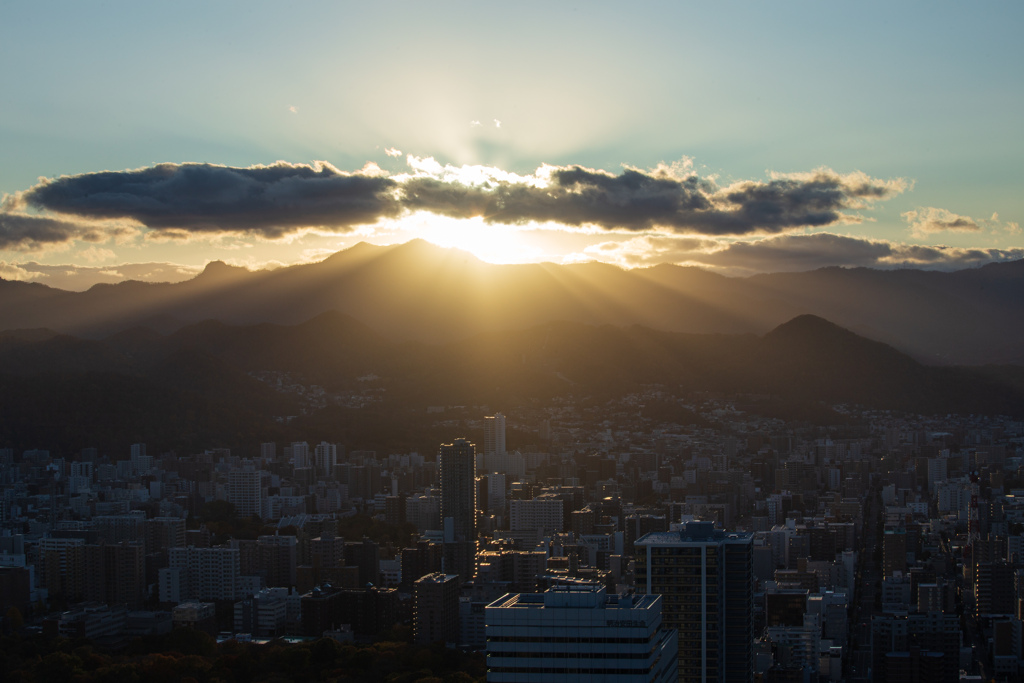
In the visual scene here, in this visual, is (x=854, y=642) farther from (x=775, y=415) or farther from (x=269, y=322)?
(x=269, y=322)

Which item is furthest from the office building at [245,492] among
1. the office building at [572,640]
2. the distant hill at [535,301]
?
the distant hill at [535,301]

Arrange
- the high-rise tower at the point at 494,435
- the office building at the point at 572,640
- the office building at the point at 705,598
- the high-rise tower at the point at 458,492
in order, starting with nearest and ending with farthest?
the office building at the point at 572,640 → the office building at the point at 705,598 → the high-rise tower at the point at 458,492 → the high-rise tower at the point at 494,435

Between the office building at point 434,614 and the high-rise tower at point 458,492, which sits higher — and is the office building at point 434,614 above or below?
below

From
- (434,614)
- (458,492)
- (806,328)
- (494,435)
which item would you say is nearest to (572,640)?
(434,614)

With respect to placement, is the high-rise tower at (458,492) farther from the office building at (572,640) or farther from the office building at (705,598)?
the office building at (572,640)

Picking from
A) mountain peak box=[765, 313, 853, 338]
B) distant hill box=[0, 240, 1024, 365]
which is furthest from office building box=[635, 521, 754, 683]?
distant hill box=[0, 240, 1024, 365]

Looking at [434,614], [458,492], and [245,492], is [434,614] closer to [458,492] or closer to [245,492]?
[458,492]

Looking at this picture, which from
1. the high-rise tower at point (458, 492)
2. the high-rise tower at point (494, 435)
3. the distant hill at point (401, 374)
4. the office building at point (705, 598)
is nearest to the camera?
the office building at point (705, 598)

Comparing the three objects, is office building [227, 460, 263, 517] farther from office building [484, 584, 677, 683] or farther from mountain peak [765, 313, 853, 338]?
mountain peak [765, 313, 853, 338]
